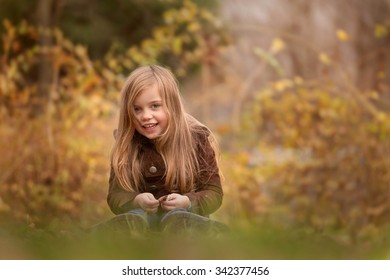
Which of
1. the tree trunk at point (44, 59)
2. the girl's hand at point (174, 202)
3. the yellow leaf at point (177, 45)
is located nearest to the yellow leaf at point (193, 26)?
the yellow leaf at point (177, 45)

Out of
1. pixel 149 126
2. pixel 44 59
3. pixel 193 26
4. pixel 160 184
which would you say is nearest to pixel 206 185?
pixel 160 184

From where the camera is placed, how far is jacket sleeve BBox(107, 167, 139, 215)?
284cm

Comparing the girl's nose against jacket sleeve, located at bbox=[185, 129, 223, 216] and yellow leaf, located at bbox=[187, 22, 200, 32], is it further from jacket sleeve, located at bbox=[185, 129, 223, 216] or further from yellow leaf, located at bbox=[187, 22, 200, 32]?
yellow leaf, located at bbox=[187, 22, 200, 32]

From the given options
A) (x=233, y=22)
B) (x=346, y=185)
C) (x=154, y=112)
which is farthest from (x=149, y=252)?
(x=233, y=22)

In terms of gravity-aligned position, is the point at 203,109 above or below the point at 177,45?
above

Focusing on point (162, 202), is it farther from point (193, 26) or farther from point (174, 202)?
point (193, 26)

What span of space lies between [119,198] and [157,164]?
0.18m

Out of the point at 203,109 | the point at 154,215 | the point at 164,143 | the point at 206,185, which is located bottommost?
the point at 154,215

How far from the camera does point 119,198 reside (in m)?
2.85

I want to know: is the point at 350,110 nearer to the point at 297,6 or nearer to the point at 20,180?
the point at 297,6

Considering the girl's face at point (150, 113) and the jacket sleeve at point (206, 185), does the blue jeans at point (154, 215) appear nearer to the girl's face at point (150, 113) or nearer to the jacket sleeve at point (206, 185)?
the jacket sleeve at point (206, 185)

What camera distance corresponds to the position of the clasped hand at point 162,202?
2789 millimetres

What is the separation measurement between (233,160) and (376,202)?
1.23 meters

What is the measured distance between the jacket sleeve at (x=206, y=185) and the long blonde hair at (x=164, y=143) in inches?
1.1
